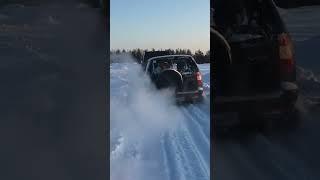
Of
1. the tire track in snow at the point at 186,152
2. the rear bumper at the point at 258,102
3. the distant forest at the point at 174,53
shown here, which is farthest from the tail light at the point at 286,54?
the tire track in snow at the point at 186,152

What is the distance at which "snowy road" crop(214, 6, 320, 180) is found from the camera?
3.10 m

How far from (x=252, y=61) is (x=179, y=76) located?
0.51m

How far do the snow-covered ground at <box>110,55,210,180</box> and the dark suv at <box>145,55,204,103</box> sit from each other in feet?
0.16

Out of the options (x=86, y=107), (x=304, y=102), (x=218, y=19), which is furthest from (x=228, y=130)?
(x=86, y=107)

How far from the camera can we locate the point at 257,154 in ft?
10.4

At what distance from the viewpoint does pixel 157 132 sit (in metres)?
3.00

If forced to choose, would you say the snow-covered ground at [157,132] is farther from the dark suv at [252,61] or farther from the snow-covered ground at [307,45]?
the snow-covered ground at [307,45]

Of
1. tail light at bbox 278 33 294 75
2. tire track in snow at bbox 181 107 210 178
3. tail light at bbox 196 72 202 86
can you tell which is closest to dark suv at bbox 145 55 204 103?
tail light at bbox 196 72 202 86

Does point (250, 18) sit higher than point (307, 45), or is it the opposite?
point (250, 18)

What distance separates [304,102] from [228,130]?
0.52 meters

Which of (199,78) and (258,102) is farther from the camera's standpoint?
(258,102)

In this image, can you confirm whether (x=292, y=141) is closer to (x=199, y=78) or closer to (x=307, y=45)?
(x=307, y=45)

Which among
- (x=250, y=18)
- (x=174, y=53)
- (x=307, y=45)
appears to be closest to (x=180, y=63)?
(x=174, y=53)

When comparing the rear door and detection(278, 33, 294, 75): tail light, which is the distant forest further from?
detection(278, 33, 294, 75): tail light
